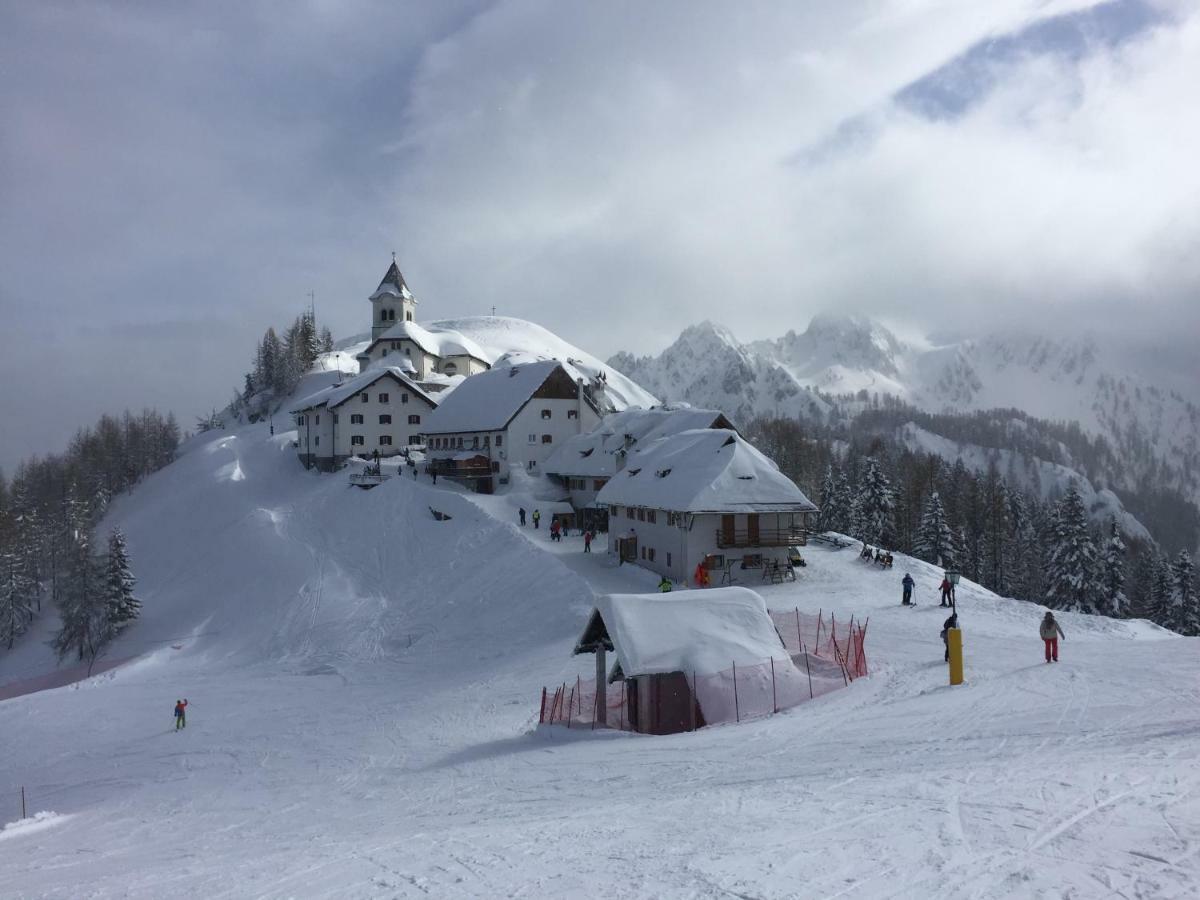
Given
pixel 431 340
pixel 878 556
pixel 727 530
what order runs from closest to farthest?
pixel 727 530
pixel 878 556
pixel 431 340

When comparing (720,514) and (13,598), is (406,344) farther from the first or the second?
(720,514)

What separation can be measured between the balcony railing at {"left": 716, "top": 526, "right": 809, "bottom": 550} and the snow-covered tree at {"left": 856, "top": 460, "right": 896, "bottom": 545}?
3165 cm

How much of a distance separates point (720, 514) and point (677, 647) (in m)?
17.2

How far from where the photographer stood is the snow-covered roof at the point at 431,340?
102 metres

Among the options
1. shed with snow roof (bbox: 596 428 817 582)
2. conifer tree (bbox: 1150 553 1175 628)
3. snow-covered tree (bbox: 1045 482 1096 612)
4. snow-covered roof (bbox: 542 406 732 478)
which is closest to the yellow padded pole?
shed with snow roof (bbox: 596 428 817 582)

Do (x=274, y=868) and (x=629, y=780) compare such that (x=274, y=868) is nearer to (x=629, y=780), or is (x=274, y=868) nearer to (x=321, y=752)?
(x=629, y=780)

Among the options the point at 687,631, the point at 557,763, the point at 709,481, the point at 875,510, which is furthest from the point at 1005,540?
the point at 557,763

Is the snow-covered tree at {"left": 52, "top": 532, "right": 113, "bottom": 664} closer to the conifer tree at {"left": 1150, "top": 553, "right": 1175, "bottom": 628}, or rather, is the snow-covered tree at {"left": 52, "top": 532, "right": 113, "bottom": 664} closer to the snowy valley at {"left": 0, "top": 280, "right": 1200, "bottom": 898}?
the snowy valley at {"left": 0, "top": 280, "right": 1200, "bottom": 898}

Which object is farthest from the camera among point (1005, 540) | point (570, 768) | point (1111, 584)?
point (1005, 540)

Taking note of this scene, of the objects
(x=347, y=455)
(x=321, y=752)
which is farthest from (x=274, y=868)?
(x=347, y=455)

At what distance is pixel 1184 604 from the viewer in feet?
177

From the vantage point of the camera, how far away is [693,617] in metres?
21.2

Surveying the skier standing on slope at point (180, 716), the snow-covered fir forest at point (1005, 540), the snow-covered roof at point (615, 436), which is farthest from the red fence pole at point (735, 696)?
the snow-covered fir forest at point (1005, 540)

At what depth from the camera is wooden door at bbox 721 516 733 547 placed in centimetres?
3697
